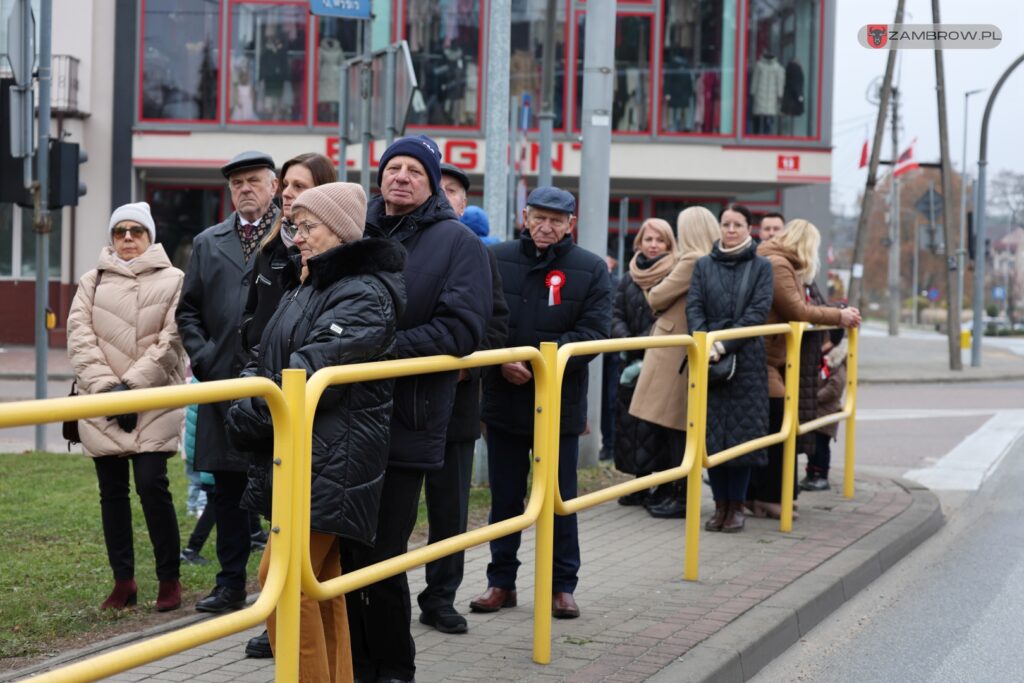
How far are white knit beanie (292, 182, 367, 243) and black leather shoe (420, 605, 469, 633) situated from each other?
1.90 m

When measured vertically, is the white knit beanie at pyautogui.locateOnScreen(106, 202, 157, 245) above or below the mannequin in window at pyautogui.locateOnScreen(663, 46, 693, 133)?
below

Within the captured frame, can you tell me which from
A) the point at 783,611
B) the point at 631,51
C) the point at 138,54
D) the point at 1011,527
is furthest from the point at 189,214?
the point at 783,611

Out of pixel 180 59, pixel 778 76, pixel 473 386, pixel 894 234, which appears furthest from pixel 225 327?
pixel 894 234

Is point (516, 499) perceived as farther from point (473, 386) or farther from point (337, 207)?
point (337, 207)

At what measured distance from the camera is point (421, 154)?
15.8 feet

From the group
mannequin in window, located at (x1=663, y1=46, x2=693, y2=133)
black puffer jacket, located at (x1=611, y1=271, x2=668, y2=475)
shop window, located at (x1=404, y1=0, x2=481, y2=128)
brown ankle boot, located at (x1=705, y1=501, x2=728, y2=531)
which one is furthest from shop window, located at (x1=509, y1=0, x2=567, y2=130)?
brown ankle boot, located at (x1=705, y1=501, x2=728, y2=531)

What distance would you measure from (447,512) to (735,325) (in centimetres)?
312

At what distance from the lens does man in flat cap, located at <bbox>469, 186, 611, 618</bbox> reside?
19.4 feet

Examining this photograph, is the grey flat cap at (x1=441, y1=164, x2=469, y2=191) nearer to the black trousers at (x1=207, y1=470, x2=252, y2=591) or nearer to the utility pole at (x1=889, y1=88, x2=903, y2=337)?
the black trousers at (x1=207, y1=470, x2=252, y2=591)

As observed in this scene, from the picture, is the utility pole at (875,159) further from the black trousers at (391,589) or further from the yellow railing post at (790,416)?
the black trousers at (391,589)

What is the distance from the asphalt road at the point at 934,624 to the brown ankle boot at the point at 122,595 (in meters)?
2.63

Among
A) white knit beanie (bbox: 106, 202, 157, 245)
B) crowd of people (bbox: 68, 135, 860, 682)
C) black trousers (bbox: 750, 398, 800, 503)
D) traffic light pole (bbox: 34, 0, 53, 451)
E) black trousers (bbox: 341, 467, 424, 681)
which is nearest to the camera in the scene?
crowd of people (bbox: 68, 135, 860, 682)

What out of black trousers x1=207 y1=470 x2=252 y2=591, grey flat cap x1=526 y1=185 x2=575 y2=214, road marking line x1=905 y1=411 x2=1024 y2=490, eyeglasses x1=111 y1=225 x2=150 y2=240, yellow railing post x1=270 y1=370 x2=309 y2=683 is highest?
grey flat cap x1=526 y1=185 x2=575 y2=214

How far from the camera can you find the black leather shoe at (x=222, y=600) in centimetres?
585
